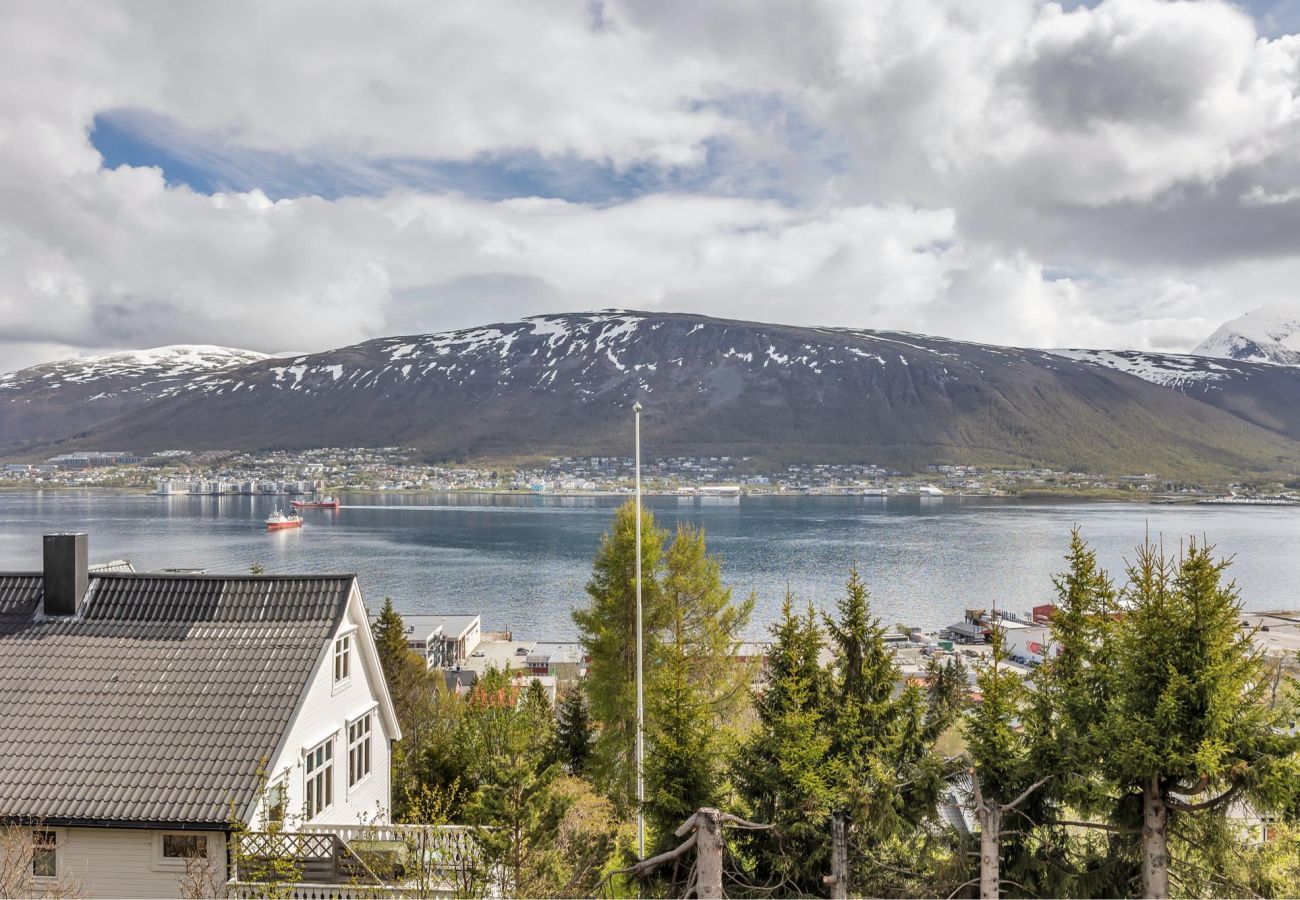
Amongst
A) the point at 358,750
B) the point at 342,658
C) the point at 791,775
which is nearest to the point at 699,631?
the point at 358,750

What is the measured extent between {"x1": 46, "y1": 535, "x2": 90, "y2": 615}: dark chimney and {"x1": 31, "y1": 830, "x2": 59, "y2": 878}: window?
12.1 feet

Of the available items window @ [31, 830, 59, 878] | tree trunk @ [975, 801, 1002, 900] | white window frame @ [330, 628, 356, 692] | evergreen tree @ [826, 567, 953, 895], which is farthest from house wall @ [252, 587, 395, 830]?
tree trunk @ [975, 801, 1002, 900]

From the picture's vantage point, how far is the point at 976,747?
27.6 ft

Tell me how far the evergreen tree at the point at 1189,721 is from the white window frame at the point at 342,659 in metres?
10.6

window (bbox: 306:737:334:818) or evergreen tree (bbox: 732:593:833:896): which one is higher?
evergreen tree (bbox: 732:593:833:896)

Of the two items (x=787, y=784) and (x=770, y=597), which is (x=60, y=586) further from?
(x=770, y=597)

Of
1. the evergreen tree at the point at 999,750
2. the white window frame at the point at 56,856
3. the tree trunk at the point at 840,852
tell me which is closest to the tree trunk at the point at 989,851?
the evergreen tree at the point at 999,750

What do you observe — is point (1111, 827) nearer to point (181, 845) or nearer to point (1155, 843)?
point (1155, 843)

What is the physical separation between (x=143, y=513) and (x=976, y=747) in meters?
183

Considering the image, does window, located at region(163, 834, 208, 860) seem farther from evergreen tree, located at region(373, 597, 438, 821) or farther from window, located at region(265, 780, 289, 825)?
evergreen tree, located at region(373, 597, 438, 821)

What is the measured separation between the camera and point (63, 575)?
41.4 feet

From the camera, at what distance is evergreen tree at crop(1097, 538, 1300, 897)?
7.28m

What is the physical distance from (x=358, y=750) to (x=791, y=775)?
872 cm

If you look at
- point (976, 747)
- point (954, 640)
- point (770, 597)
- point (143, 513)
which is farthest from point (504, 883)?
point (143, 513)
